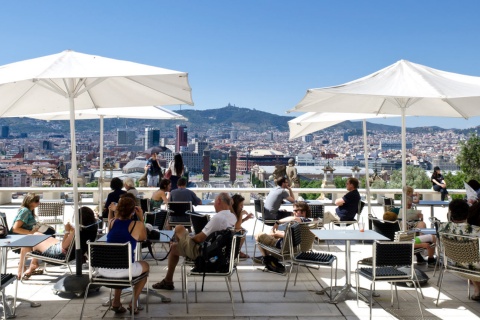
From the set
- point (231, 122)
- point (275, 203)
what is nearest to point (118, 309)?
point (275, 203)

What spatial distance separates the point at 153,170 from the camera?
1357cm

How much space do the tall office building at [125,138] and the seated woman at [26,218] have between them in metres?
56.9

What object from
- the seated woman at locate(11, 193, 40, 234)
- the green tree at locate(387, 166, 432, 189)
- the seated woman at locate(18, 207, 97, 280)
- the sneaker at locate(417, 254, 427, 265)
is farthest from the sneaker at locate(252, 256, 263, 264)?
the green tree at locate(387, 166, 432, 189)

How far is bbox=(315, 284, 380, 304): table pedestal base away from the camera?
5878 millimetres

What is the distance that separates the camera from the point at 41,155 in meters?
51.1

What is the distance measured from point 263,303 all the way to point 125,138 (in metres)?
60.6

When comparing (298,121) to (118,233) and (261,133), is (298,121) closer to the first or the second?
(118,233)

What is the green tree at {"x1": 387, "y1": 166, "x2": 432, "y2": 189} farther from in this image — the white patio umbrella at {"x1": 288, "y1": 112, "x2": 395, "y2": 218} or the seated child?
the seated child

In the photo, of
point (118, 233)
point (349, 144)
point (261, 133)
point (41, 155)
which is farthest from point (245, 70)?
point (118, 233)

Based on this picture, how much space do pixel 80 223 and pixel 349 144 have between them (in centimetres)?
7514

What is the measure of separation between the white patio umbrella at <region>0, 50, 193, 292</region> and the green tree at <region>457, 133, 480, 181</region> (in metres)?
25.2

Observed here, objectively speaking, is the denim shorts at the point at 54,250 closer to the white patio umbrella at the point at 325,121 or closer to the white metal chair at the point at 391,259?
the white metal chair at the point at 391,259

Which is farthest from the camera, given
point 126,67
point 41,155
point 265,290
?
point 41,155

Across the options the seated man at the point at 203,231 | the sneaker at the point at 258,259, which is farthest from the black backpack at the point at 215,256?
the sneaker at the point at 258,259
